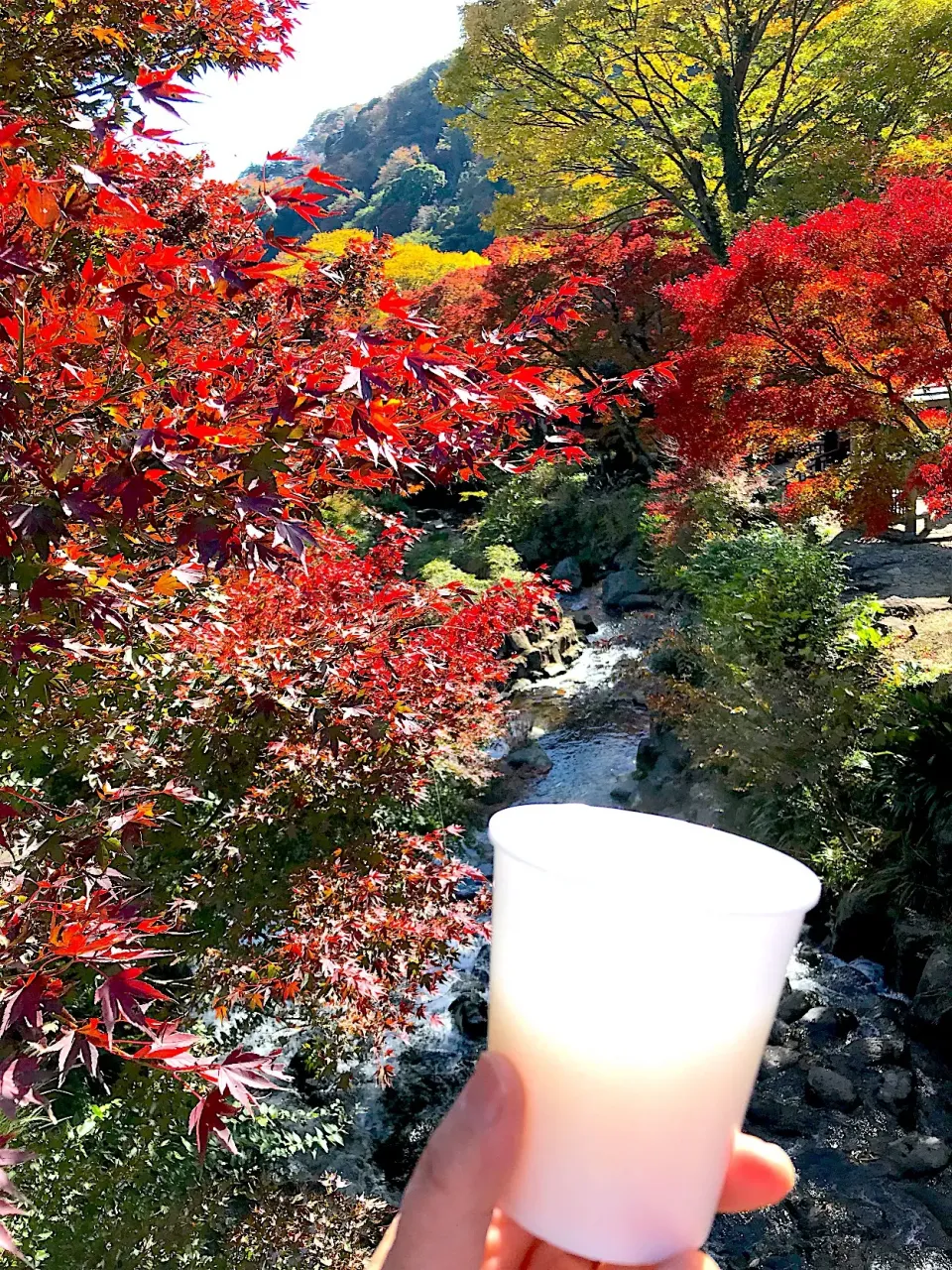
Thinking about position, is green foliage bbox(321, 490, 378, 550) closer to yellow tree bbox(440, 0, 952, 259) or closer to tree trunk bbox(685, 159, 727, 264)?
yellow tree bbox(440, 0, 952, 259)

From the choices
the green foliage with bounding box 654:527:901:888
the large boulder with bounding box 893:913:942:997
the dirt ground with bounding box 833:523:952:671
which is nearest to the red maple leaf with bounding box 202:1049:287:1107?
the large boulder with bounding box 893:913:942:997

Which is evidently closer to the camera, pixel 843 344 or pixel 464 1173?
pixel 464 1173

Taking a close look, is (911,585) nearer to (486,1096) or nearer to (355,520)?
(355,520)

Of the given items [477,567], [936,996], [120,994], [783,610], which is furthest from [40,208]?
[477,567]

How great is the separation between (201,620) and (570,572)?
36.2 feet

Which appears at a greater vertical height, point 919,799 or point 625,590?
point 625,590

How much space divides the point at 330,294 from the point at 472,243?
45.8 meters

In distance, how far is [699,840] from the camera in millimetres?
1043

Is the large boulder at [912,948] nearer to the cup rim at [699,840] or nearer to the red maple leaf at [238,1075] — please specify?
the red maple leaf at [238,1075]

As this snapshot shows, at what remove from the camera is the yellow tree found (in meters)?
11.5

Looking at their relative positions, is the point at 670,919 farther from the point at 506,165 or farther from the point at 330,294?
the point at 506,165

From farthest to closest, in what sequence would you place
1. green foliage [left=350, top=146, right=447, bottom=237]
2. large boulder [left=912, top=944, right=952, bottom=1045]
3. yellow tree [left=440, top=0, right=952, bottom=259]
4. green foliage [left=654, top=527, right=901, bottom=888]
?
green foliage [left=350, top=146, right=447, bottom=237]
yellow tree [left=440, top=0, right=952, bottom=259]
green foliage [left=654, top=527, right=901, bottom=888]
large boulder [left=912, top=944, right=952, bottom=1045]

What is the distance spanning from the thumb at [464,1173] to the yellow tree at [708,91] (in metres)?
12.9

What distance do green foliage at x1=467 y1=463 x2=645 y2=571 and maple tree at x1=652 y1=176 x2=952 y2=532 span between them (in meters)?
5.44
